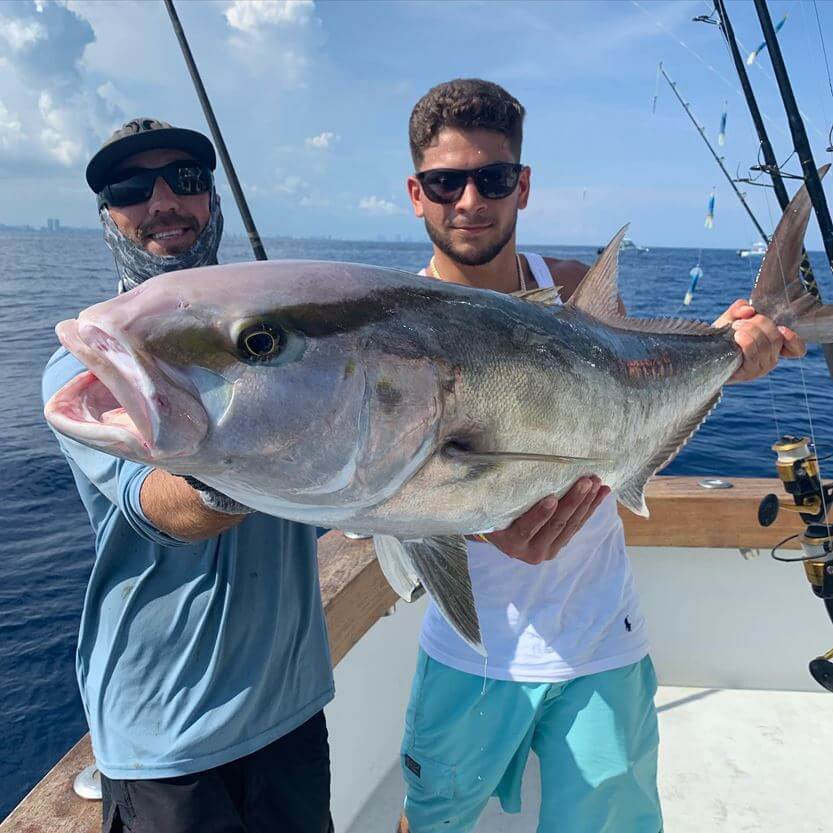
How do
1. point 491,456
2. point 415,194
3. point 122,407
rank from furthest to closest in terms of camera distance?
point 415,194, point 491,456, point 122,407

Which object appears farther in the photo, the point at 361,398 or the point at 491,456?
the point at 491,456

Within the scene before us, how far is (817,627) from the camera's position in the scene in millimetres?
4051

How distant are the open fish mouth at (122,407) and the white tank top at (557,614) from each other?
1588mm

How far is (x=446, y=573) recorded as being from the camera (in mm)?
1676

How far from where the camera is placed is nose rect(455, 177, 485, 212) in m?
2.54

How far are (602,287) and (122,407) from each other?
58.2 inches

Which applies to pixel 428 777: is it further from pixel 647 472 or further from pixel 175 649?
pixel 647 472

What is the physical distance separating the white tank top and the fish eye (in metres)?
1.49

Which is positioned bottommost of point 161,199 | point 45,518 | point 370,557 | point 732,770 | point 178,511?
point 45,518

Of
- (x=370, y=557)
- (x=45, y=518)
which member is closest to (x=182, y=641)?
(x=370, y=557)

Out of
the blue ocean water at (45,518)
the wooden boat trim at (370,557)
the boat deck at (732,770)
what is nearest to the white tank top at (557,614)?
the wooden boat trim at (370,557)

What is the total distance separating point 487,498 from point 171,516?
0.71 meters

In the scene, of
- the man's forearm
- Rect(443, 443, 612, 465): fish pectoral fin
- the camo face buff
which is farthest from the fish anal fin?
the camo face buff

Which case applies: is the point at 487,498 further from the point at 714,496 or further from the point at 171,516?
the point at 714,496
